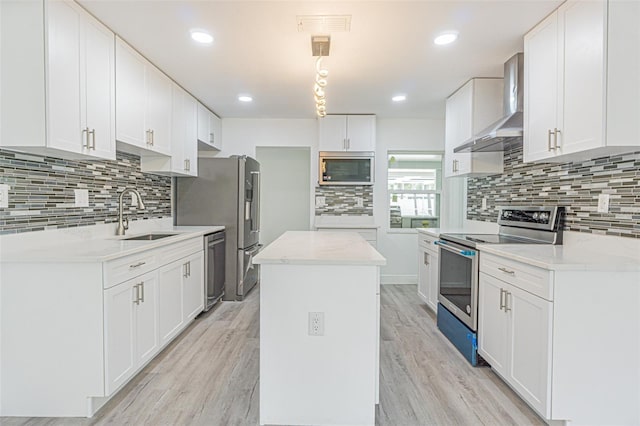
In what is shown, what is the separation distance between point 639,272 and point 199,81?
3609 mm

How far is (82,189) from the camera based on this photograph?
257 cm

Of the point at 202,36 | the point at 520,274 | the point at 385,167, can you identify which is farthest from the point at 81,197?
the point at 385,167

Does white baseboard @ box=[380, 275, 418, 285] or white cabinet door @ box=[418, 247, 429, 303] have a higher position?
white cabinet door @ box=[418, 247, 429, 303]

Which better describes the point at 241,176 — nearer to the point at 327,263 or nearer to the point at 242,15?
the point at 242,15

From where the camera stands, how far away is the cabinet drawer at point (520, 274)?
1.79 m

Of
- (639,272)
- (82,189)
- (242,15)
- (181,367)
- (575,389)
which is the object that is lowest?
(181,367)

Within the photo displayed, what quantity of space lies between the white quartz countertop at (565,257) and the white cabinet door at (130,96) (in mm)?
2717

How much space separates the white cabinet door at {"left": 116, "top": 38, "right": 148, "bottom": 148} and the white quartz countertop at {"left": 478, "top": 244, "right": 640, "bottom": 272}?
2717 mm

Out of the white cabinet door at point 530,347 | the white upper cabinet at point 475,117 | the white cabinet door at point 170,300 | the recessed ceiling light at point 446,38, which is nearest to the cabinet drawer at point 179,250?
the white cabinet door at point 170,300

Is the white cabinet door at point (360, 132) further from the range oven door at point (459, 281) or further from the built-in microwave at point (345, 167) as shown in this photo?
the range oven door at point (459, 281)

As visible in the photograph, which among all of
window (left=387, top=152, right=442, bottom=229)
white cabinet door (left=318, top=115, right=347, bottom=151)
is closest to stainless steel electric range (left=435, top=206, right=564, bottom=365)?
window (left=387, top=152, right=442, bottom=229)

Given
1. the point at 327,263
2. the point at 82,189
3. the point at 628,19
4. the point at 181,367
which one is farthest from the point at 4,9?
the point at 628,19

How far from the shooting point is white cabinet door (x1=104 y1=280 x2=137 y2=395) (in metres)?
1.92

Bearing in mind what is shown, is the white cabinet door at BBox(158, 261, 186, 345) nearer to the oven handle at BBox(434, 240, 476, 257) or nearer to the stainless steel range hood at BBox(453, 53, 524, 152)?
the oven handle at BBox(434, 240, 476, 257)
